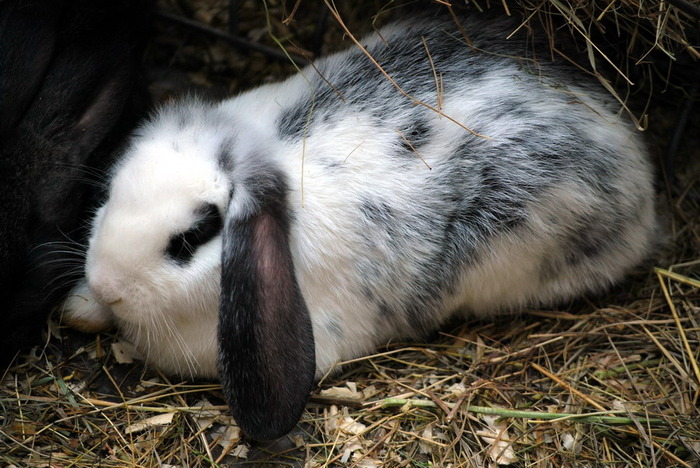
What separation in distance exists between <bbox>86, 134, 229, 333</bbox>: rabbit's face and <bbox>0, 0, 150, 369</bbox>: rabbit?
0.29 meters

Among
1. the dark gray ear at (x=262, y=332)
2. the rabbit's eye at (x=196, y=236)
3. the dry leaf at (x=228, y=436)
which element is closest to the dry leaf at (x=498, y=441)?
the dark gray ear at (x=262, y=332)

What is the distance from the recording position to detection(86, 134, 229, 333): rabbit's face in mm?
2154

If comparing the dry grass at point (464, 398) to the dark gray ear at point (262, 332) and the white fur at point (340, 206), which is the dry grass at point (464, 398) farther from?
the dark gray ear at point (262, 332)

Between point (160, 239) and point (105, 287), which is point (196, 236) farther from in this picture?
point (105, 287)

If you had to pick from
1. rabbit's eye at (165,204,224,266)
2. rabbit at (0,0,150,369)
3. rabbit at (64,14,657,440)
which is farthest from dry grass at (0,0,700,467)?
rabbit's eye at (165,204,224,266)

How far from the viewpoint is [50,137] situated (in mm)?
2498

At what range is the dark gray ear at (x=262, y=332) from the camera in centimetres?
209

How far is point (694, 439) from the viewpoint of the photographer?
2.25 metres

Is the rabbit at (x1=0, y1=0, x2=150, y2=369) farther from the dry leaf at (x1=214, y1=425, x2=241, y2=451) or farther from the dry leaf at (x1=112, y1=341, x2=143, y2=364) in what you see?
the dry leaf at (x1=214, y1=425, x2=241, y2=451)

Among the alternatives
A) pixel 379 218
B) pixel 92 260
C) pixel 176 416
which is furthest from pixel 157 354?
pixel 379 218

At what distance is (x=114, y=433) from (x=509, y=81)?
1.83 meters

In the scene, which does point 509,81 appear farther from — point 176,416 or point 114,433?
point 114,433

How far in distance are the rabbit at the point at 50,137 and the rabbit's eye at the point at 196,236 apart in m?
0.48

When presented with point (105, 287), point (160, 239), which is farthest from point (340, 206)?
point (105, 287)
